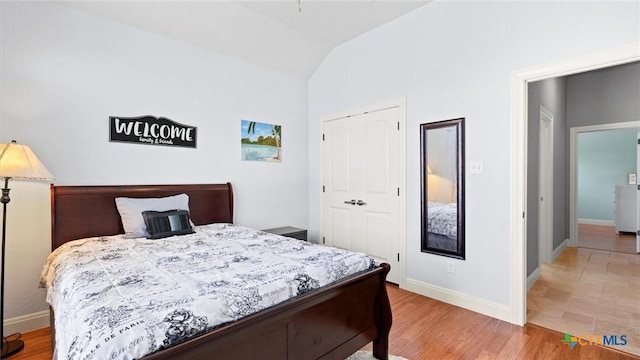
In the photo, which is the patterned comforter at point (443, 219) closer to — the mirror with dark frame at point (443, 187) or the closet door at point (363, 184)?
the mirror with dark frame at point (443, 187)

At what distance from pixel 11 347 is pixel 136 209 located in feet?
4.07

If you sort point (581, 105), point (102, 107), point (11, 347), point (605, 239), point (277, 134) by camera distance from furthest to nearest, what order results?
1. point (605, 239)
2. point (581, 105)
3. point (277, 134)
4. point (102, 107)
5. point (11, 347)

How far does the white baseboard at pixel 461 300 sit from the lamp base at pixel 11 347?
A: 132 inches

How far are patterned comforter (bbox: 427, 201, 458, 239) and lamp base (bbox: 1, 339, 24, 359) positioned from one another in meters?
3.55

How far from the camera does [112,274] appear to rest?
5.41 feet

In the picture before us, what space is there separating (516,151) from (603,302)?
181 cm

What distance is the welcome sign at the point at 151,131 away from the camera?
296cm

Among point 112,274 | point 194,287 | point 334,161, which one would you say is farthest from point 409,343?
point 334,161

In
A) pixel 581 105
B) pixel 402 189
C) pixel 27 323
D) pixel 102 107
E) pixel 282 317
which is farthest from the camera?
pixel 581 105

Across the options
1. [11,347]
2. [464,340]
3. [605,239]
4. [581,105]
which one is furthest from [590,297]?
[11,347]

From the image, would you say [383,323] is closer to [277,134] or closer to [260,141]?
[260,141]

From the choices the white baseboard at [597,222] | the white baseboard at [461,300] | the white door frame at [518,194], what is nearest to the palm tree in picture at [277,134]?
the white baseboard at [461,300]

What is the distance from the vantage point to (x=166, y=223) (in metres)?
2.72

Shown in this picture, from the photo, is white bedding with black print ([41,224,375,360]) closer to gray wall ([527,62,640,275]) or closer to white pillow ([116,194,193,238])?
white pillow ([116,194,193,238])
